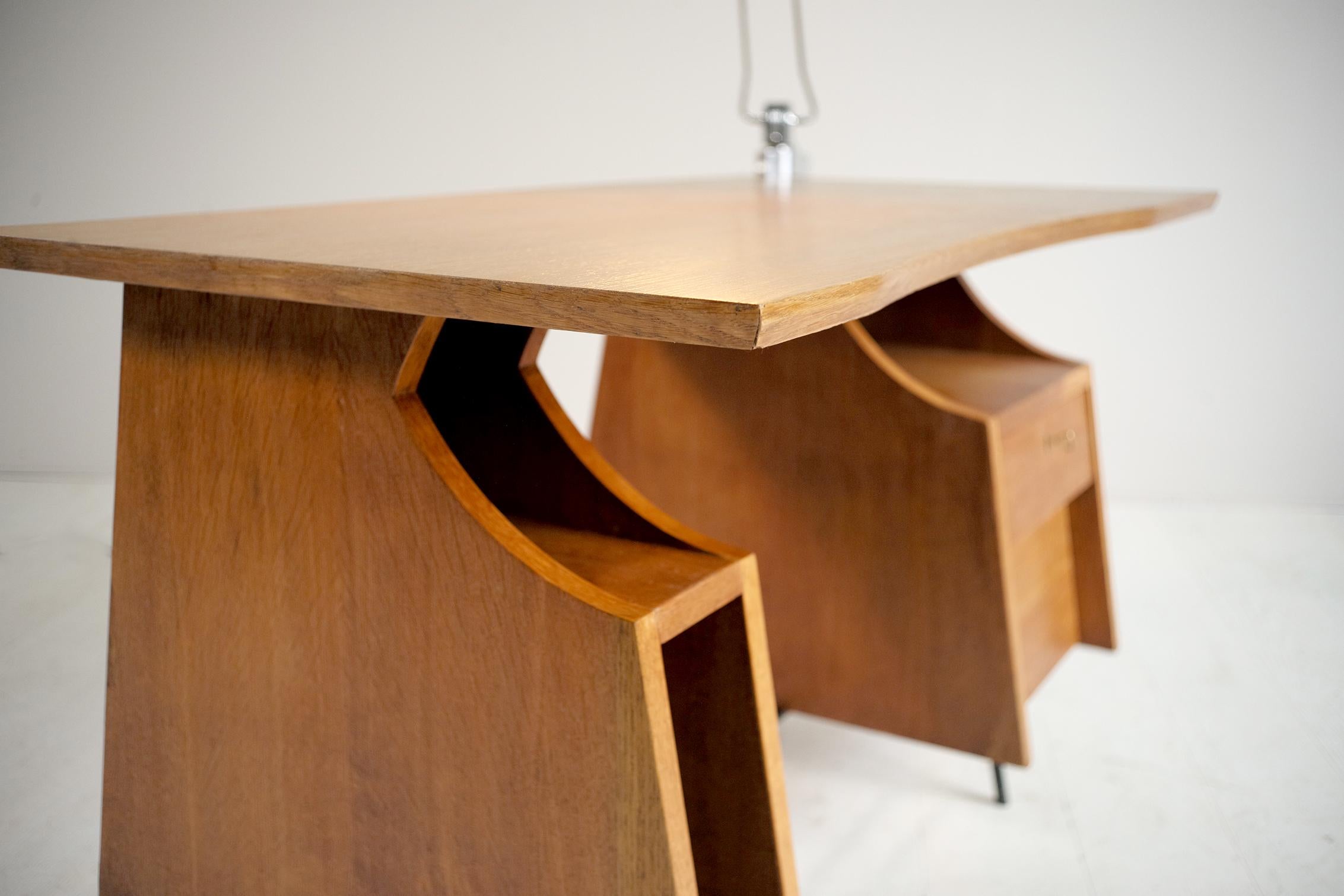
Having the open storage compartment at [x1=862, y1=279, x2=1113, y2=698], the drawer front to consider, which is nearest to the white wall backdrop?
the open storage compartment at [x1=862, y1=279, x2=1113, y2=698]

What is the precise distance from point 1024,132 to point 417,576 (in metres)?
2.61

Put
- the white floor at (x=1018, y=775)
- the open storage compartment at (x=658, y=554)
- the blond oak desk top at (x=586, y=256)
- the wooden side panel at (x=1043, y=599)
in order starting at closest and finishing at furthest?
the blond oak desk top at (x=586, y=256) → the open storage compartment at (x=658, y=554) → the white floor at (x=1018, y=775) → the wooden side panel at (x=1043, y=599)

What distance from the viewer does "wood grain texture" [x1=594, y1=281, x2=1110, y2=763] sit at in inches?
59.8

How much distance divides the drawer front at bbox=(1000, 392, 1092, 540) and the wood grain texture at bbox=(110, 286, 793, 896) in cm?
58

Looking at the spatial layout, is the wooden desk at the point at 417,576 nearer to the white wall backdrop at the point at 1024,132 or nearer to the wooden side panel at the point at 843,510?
the wooden side panel at the point at 843,510

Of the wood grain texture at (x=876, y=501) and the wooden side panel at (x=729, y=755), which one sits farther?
the wood grain texture at (x=876, y=501)

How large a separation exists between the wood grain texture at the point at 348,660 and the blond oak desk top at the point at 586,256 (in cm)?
10

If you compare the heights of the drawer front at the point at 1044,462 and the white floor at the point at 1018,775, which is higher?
the drawer front at the point at 1044,462

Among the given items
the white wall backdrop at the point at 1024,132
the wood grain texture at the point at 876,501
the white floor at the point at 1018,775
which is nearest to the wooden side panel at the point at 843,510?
the wood grain texture at the point at 876,501

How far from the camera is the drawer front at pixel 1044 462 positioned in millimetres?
1533

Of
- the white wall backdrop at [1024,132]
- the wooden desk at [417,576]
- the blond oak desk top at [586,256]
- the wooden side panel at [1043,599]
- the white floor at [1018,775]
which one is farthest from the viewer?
the white wall backdrop at [1024,132]

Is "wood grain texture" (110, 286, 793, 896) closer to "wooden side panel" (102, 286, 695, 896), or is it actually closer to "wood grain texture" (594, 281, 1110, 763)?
"wooden side panel" (102, 286, 695, 896)

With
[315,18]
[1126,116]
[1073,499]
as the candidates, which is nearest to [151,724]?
[1073,499]

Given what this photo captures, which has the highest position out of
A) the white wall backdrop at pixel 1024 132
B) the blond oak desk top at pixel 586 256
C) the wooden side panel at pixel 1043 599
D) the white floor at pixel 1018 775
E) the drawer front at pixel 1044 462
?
the white wall backdrop at pixel 1024 132
